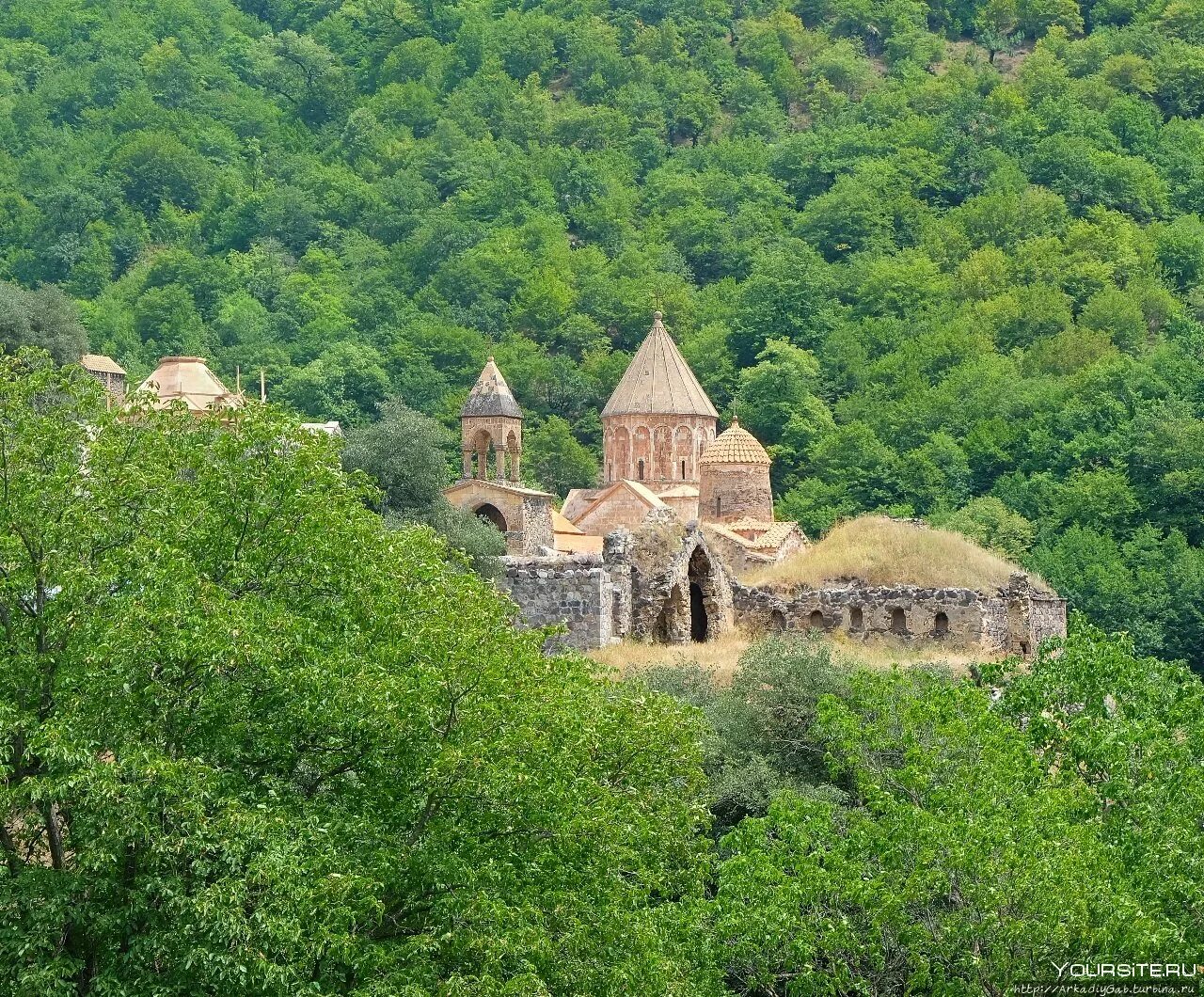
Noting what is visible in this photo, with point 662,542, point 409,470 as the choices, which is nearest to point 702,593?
point 662,542

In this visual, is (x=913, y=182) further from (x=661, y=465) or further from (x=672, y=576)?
(x=672, y=576)

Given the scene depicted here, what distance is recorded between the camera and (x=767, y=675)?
3064 cm

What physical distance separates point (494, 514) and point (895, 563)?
13.3 metres

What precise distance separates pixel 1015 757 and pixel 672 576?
14620 millimetres

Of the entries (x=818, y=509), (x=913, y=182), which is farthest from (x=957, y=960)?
(x=913, y=182)

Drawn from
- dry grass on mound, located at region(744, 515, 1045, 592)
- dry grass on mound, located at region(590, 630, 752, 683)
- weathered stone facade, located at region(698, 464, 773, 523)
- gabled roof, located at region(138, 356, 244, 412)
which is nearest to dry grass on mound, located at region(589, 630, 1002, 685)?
dry grass on mound, located at region(590, 630, 752, 683)

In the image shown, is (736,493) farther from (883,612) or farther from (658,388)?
(883,612)

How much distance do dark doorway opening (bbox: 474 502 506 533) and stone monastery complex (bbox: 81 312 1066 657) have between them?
44 millimetres

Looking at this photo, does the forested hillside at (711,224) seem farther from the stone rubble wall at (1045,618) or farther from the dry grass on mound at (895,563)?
the dry grass on mound at (895,563)

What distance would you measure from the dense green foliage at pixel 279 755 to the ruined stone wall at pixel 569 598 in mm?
12944

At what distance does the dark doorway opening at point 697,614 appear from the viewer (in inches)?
1528

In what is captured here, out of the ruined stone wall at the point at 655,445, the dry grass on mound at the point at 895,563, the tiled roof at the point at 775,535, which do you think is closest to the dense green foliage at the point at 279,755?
the dry grass on mound at the point at 895,563

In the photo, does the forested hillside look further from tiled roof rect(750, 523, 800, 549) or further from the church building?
tiled roof rect(750, 523, 800, 549)

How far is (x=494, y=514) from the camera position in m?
50.9
